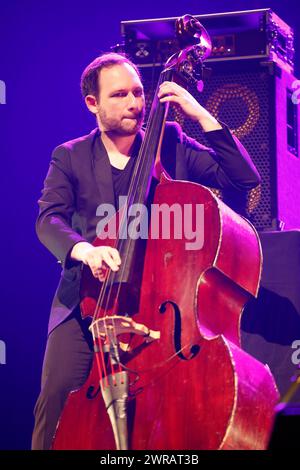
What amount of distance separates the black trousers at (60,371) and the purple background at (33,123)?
57.1 inches

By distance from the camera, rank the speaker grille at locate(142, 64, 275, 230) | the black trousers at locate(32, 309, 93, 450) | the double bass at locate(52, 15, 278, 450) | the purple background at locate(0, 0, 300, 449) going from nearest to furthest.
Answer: the double bass at locate(52, 15, 278, 450)
the black trousers at locate(32, 309, 93, 450)
the speaker grille at locate(142, 64, 275, 230)
the purple background at locate(0, 0, 300, 449)

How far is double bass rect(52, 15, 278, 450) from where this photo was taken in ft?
7.61

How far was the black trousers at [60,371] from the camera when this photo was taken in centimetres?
277

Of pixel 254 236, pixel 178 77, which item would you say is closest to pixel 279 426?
pixel 254 236

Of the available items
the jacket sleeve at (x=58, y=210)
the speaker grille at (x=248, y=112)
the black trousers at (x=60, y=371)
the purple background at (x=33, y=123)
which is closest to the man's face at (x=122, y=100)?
the jacket sleeve at (x=58, y=210)

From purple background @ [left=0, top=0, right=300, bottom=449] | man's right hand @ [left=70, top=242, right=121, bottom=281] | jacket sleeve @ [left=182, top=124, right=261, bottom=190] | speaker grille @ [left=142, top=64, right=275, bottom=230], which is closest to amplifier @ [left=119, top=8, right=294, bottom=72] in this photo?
speaker grille @ [left=142, top=64, right=275, bottom=230]

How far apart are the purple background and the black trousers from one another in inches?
57.1

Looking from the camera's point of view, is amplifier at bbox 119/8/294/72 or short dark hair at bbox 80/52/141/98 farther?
amplifier at bbox 119/8/294/72

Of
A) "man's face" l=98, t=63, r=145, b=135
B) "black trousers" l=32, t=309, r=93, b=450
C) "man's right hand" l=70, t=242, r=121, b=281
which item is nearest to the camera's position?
"man's right hand" l=70, t=242, r=121, b=281

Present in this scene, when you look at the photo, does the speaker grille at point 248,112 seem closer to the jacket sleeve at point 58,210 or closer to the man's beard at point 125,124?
the man's beard at point 125,124

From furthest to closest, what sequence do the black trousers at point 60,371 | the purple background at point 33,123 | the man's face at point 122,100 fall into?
the purple background at point 33,123, the man's face at point 122,100, the black trousers at point 60,371

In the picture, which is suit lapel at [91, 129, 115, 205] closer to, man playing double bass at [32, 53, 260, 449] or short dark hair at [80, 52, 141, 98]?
man playing double bass at [32, 53, 260, 449]

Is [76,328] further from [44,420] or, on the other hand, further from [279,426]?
[279,426]

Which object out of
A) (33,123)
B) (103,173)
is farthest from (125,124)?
(33,123)
